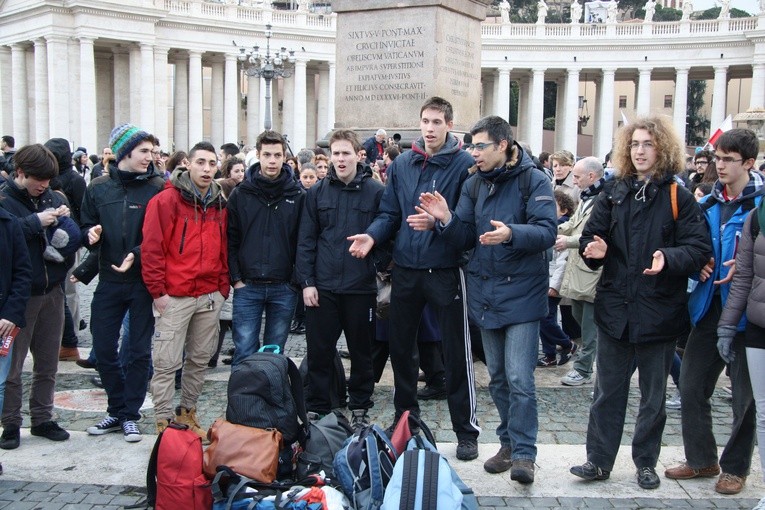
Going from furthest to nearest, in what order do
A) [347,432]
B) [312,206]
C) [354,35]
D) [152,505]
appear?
[354,35] < [312,206] < [347,432] < [152,505]

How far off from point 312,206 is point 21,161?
2.06 m

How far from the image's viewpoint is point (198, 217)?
5895mm

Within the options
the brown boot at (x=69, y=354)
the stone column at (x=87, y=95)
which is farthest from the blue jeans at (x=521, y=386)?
the stone column at (x=87, y=95)

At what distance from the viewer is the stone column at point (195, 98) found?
50.0 meters

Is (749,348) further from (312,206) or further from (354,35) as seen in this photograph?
(354,35)

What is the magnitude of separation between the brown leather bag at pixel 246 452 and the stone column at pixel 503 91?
47.7m

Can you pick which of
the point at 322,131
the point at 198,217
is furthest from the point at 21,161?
the point at 322,131

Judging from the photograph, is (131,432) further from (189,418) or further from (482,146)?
(482,146)

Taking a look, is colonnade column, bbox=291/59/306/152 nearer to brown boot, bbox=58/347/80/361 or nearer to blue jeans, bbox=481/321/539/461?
brown boot, bbox=58/347/80/361

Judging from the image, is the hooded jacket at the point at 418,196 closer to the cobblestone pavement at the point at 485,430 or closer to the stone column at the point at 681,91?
the cobblestone pavement at the point at 485,430

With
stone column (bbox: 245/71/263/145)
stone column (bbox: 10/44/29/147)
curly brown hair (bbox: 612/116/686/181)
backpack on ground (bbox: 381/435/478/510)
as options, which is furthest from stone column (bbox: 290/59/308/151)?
backpack on ground (bbox: 381/435/478/510)

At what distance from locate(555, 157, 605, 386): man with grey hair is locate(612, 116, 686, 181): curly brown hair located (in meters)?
2.23

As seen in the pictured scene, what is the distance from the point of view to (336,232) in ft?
19.8

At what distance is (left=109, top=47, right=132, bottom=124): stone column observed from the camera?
162ft
